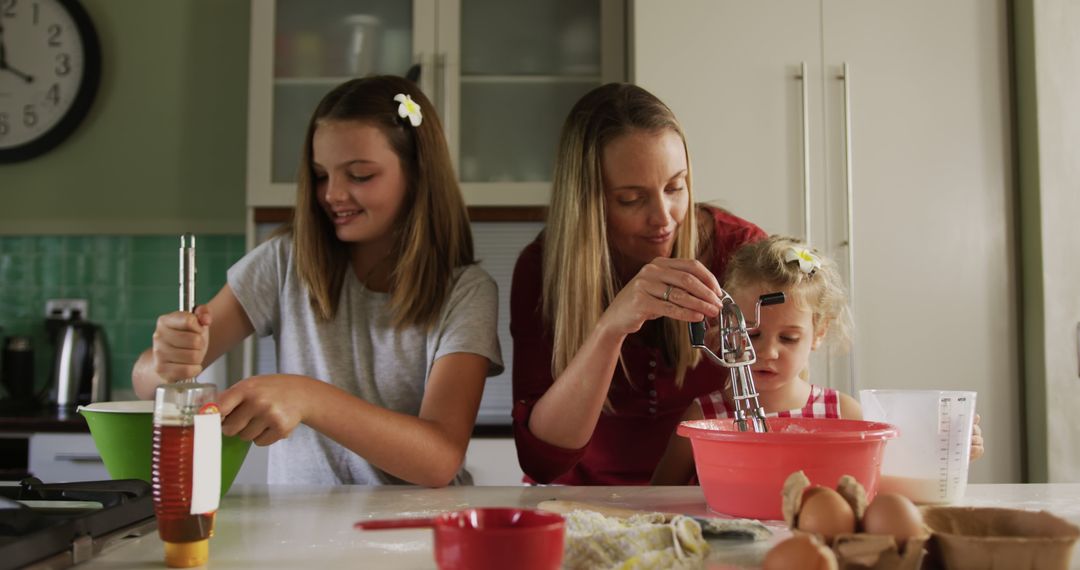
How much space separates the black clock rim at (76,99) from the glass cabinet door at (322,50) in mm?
622

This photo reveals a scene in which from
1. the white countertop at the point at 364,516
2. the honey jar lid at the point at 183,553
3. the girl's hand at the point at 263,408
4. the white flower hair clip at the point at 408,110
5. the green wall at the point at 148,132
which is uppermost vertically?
the green wall at the point at 148,132

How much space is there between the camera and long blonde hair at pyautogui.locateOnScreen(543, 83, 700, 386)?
140 centimetres

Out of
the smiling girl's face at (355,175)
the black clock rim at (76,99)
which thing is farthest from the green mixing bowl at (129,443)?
the black clock rim at (76,99)

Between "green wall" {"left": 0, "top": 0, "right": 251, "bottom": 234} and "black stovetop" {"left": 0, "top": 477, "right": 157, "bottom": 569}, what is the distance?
6.21ft

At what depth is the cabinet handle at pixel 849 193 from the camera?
87.8 inches

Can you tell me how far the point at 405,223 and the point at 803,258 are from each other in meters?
0.63

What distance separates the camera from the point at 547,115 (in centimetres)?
260

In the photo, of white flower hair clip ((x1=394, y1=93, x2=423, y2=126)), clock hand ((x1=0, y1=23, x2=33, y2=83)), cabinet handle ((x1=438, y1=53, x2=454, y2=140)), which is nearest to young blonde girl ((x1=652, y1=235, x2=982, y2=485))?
white flower hair clip ((x1=394, y1=93, x2=423, y2=126))

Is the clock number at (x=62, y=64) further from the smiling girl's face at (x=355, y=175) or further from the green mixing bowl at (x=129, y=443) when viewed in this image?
the green mixing bowl at (x=129, y=443)

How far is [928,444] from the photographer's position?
977mm

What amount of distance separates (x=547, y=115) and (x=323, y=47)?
2.17 ft

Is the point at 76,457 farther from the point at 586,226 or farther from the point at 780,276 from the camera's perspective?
the point at 780,276

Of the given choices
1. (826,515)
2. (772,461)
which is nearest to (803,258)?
(772,461)

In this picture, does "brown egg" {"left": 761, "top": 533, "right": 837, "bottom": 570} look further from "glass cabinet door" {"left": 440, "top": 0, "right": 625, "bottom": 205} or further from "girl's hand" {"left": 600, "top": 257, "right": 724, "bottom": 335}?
"glass cabinet door" {"left": 440, "top": 0, "right": 625, "bottom": 205}
